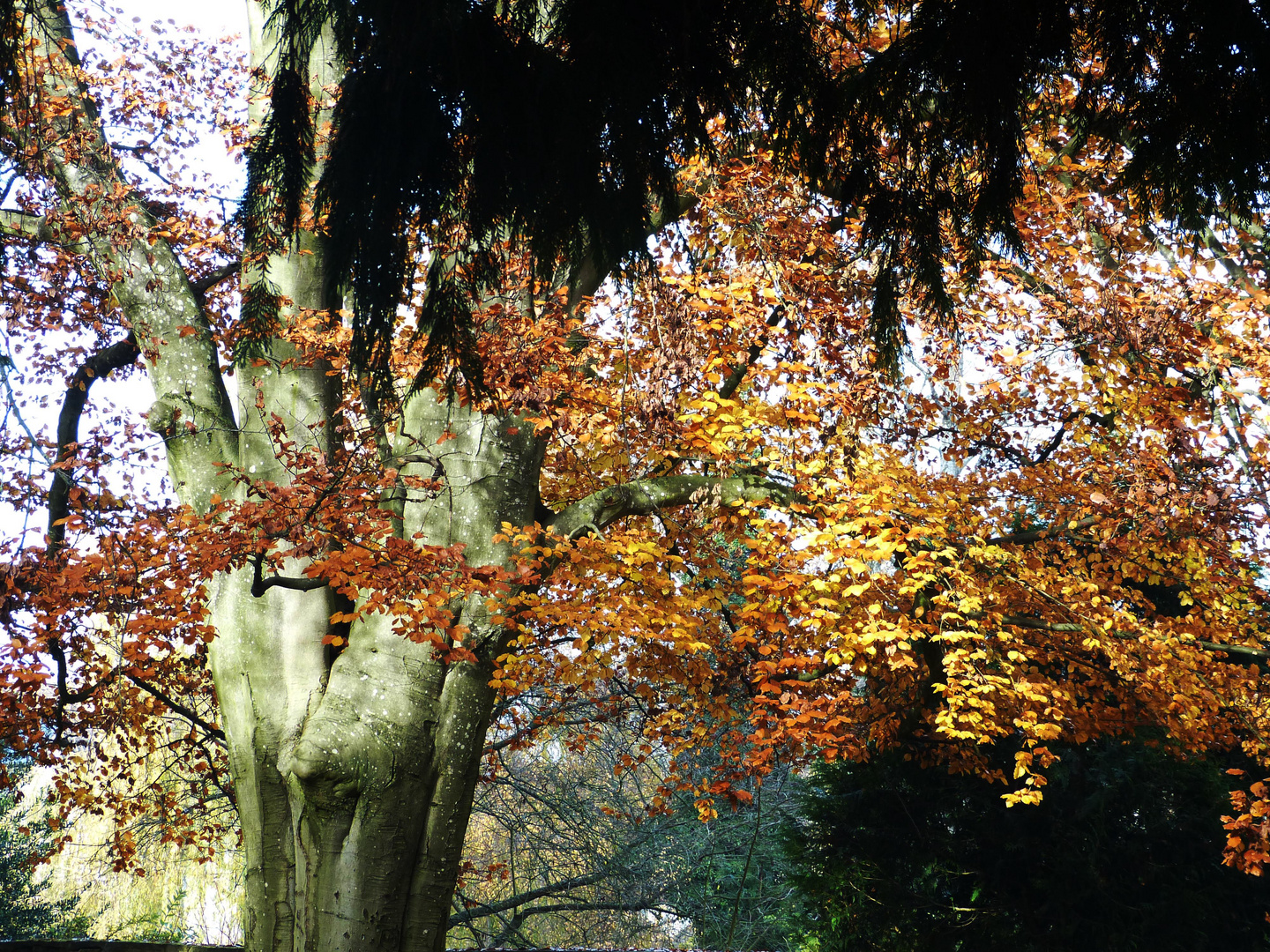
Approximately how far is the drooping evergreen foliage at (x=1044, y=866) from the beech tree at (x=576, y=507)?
36.2 inches

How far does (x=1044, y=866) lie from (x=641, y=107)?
29.0 feet

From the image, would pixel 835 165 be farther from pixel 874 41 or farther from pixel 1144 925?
pixel 1144 925

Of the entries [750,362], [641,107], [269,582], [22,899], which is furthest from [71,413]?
[22,899]

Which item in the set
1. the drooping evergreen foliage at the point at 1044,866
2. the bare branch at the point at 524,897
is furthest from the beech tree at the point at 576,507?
the bare branch at the point at 524,897

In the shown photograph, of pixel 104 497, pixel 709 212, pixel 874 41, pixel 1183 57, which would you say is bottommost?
pixel 1183 57

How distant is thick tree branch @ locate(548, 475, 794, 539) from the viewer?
21.8 ft

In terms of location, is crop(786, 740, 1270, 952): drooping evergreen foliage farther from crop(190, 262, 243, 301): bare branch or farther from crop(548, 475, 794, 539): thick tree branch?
crop(190, 262, 243, 301): bare branch

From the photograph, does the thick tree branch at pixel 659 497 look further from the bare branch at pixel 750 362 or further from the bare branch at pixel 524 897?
the bare branch at pixel 524 897

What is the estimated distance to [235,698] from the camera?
18.9ft

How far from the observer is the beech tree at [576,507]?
5.36 m

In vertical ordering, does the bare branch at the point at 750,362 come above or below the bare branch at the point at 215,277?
below

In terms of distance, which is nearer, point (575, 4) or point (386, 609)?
point (575, 4)

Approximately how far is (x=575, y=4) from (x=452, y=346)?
91cm

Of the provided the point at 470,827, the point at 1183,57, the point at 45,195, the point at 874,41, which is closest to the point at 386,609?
the point at 1183,57
